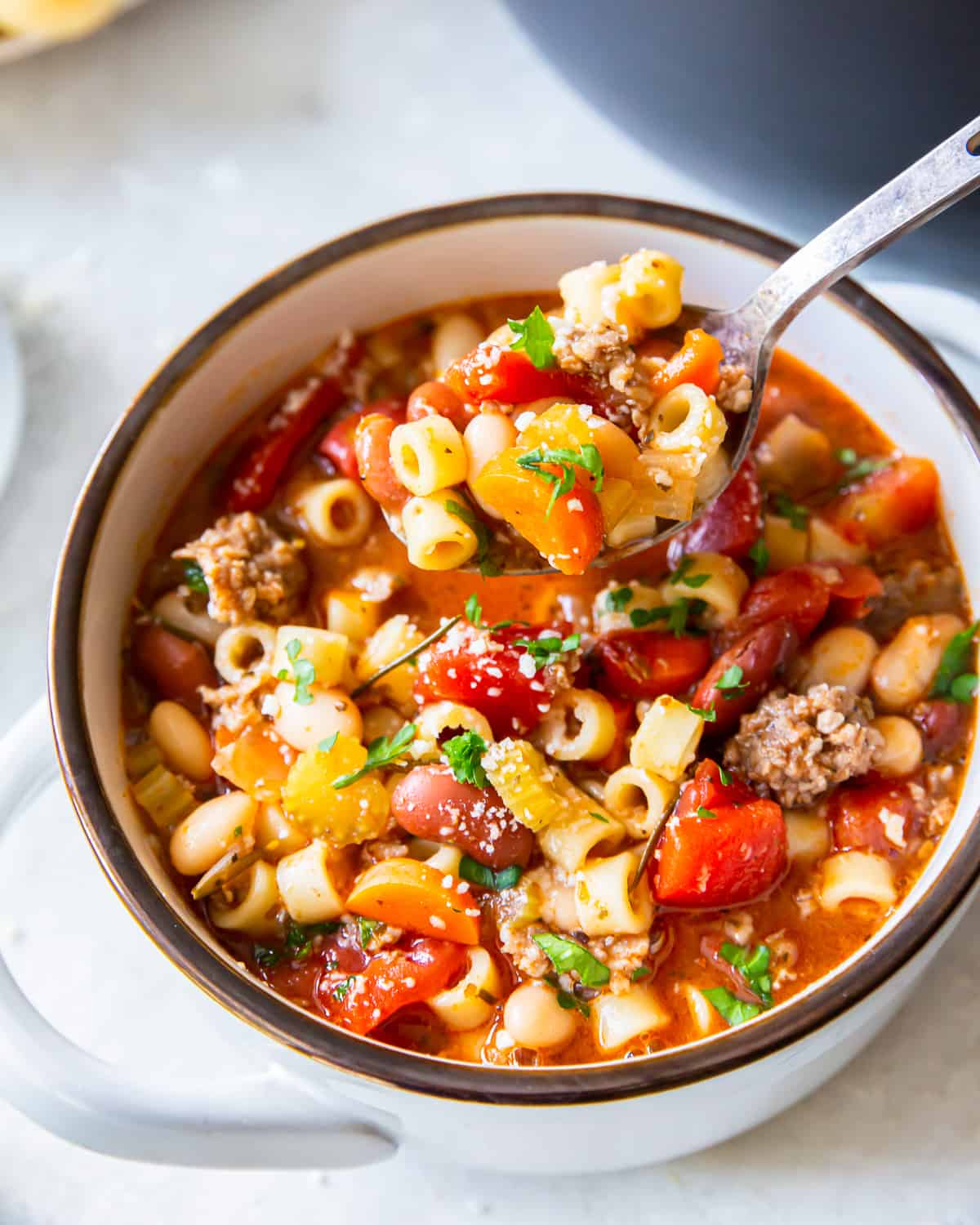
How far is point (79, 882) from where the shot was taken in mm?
2996

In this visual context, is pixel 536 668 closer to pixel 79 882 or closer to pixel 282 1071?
pixel 282 1071

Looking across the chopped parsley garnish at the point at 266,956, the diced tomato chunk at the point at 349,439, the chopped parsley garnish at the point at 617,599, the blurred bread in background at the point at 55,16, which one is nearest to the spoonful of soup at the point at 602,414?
the chopped parsley garnish at the point at 617,599

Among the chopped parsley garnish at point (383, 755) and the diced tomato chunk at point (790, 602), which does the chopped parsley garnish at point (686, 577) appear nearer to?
the diced tomato chunk at point (790, 602)

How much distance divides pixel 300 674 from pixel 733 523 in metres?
0.92

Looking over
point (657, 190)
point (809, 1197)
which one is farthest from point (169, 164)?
point (809, 1197)

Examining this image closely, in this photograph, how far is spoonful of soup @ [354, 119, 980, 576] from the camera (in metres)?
2.25

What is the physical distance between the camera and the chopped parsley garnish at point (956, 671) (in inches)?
104

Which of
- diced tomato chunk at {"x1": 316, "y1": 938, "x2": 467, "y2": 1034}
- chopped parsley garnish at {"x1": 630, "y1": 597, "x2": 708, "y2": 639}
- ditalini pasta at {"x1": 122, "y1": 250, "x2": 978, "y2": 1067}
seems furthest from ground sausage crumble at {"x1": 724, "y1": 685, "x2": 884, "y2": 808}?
diced tomato chunk at {"x1": 316, "y1": 938, "x2": 467, "y2": 1034}

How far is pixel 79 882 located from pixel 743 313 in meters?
1.88

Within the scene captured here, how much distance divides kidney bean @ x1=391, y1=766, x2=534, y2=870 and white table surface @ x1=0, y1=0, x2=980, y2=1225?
0.71 metres

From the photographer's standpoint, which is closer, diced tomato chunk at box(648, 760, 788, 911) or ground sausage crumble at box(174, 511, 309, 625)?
diced tomato chunk at box(648, 760, 788, 911)

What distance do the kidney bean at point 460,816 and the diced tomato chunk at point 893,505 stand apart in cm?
98

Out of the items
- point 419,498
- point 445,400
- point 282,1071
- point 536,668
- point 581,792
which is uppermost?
point 445,400

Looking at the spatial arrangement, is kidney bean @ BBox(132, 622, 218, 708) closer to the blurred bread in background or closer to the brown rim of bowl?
the brown rim of bowl
